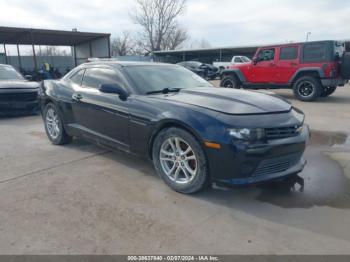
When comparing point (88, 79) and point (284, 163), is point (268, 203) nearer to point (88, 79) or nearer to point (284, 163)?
point (284, 163)

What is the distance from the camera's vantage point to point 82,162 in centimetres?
438

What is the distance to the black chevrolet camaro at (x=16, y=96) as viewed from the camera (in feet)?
25.9

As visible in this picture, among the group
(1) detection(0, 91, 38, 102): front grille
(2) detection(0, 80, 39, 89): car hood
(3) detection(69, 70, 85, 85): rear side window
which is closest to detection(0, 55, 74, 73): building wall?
(2) detection(0, 80, 39, 89): car hood

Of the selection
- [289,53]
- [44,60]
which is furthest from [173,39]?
[289,53]

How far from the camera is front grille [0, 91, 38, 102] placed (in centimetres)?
789

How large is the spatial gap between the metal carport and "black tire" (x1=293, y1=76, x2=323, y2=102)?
1591 centimetres

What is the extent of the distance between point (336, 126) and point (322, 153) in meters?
2.41

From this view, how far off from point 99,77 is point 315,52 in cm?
853

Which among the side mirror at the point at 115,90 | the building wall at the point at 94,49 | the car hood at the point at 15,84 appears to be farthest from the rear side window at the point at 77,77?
the building wall at the point at 94,49

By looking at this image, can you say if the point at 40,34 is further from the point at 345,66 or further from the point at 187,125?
the point at 187,125

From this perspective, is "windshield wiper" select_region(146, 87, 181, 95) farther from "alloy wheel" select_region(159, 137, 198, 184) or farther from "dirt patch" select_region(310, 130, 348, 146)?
"dirt patch" select_region(310, 130, 348, 146)

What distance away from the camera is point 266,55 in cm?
1144

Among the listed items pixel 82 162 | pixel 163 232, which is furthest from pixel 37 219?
pixel 82 162

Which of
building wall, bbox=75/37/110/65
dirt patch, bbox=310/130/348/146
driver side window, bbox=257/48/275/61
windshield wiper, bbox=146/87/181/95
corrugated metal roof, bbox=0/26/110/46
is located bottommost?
dirt patch, bbox=310/130/348/146
